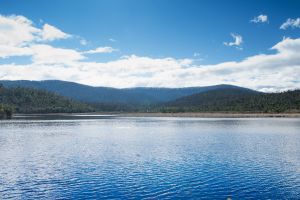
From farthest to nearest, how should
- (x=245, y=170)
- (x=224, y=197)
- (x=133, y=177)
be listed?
(x=245, y=170), (x=133, y=177), (x=224, y=197)

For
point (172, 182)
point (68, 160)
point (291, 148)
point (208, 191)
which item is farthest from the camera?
point (291, 148)

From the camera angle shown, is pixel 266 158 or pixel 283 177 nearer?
pixel 283 177

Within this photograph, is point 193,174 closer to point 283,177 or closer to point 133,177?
point 133,177

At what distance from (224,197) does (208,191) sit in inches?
106

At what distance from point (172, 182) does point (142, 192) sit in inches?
220

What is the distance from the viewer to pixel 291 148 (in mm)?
73812

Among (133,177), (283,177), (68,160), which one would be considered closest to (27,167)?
(68,160)

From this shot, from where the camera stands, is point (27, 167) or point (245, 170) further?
point (27, 167)

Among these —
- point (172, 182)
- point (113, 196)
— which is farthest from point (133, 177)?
point (113, 196)

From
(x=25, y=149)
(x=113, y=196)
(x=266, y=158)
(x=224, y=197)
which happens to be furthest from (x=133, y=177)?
(x=25, y=149)

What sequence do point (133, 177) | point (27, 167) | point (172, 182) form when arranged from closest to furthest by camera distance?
point (172, 182) < point (133, 177) < point (27, 167)

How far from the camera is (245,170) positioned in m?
51.0

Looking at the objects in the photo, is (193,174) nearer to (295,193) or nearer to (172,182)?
(172,182)

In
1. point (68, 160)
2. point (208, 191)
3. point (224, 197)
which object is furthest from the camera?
point (68, 160)
